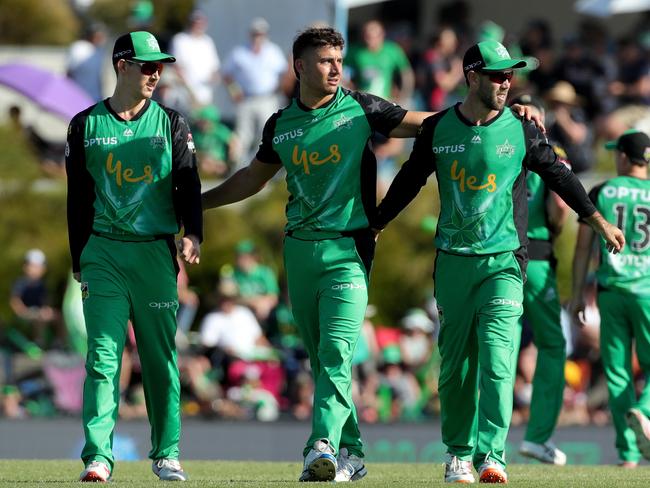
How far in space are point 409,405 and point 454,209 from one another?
7791 mm

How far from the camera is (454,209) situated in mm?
8656

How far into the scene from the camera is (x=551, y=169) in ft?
28.5

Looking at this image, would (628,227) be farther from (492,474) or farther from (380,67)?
(380,67)

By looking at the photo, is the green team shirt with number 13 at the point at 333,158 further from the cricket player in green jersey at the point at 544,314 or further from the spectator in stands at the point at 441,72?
the spectator in stands at the point at 441,72

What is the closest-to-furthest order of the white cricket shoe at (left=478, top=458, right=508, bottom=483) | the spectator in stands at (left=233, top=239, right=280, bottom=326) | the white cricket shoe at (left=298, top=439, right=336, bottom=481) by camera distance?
the white cricket shoe at (left=298, top=439, right=336, bottom=481) → the white cricket shoe at (left=478, top=458, right=508, bottom=483) → the spectator in stands at (left=233, top=239, right=280, bottom=326)

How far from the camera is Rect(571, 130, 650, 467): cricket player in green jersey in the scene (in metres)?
11.0

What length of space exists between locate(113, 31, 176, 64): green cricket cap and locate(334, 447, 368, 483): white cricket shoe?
251 cm

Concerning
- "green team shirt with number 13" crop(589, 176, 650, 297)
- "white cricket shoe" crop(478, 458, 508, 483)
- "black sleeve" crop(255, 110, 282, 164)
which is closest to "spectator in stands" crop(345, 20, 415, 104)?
"green team shirt with number 13" crop(589, 176, 650, 297)

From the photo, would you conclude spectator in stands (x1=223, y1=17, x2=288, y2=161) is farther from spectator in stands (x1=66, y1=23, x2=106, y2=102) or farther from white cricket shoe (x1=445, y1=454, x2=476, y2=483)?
white cricket shoe (x1=445, y1=454, x2=476, y2=483)

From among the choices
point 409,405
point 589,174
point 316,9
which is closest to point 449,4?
point 316,9

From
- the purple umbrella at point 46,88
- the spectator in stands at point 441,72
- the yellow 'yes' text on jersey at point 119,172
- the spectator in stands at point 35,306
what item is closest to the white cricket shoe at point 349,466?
the yellow 'yes' text on jersey at point 119,172

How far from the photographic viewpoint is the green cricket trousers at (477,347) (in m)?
8.46

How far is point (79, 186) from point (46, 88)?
35.4 ft

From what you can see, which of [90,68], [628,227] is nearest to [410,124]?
[628,227]
